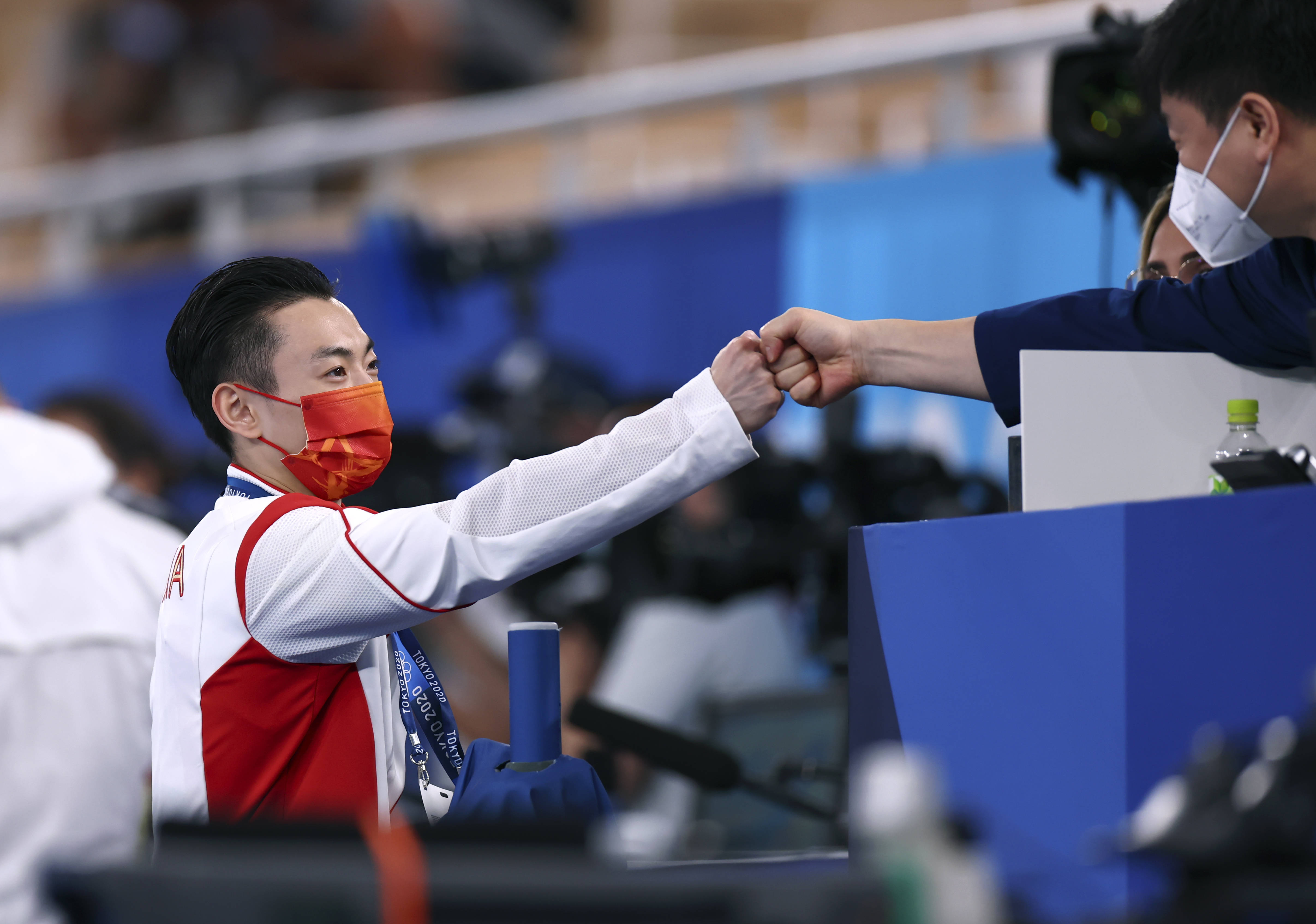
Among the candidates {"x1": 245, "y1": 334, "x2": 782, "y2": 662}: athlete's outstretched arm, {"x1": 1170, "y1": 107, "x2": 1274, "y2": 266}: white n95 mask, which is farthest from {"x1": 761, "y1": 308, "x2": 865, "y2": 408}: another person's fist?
{"x1": 1170, "y1": 107, "x2": 1274, "y2": 266}: white n95 mask

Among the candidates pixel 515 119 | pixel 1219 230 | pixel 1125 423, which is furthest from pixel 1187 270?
pixel 515 119

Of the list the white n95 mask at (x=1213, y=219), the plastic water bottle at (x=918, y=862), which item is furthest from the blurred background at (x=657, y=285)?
the plastic water bottle at (x=918, y=862)

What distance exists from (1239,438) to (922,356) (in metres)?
0.51

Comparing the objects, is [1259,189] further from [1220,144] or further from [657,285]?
[657,285]

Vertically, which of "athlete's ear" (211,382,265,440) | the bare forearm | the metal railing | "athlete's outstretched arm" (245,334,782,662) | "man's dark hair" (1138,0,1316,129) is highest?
the metal railing

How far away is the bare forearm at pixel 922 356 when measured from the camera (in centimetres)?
190

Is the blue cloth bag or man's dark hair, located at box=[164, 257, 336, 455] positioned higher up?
man's dark hair, located at box=[164, 257, 336, 455]

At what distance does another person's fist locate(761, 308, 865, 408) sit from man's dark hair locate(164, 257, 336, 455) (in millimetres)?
616

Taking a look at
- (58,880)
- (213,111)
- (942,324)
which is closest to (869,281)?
(942,324)

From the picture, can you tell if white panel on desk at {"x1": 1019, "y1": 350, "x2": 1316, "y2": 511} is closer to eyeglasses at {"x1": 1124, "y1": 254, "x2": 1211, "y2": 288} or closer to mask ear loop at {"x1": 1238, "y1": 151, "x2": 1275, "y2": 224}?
mask ear loop at {"x1": 1238, "y1": 151, "x2": 1275, "y2": 224}

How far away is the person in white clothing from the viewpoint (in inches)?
93.4

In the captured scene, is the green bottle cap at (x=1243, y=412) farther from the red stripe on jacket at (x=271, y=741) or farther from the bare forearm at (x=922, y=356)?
the red stripe on jacket at (x=271, y=741)

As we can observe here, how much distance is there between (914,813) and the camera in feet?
2.47

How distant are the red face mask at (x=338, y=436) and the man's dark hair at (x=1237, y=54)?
1010mm
